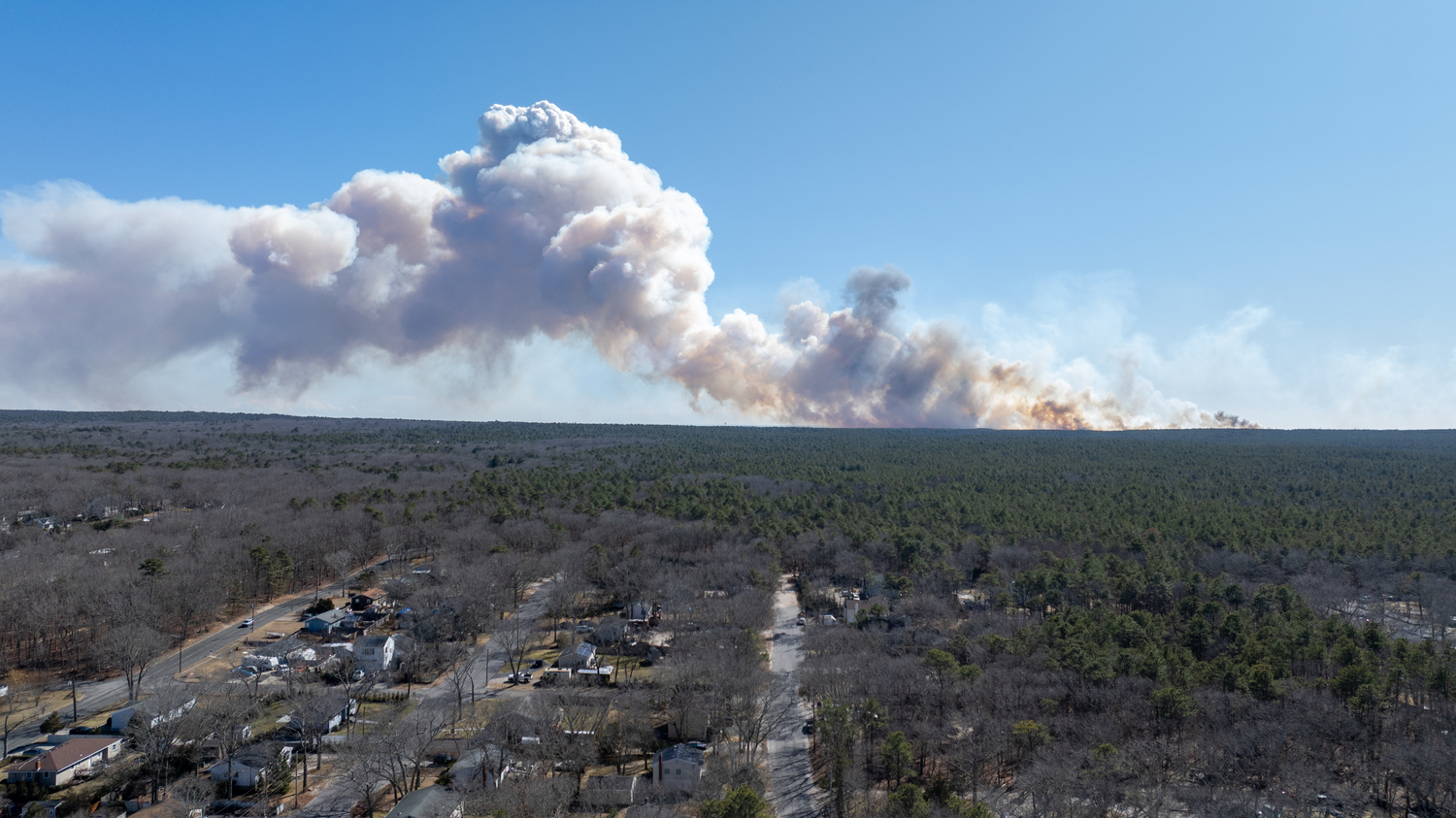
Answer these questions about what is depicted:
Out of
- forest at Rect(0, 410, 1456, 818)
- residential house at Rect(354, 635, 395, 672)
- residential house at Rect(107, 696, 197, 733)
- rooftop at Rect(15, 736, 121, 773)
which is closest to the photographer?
forest at Rect(0, 410, 1456, 818)

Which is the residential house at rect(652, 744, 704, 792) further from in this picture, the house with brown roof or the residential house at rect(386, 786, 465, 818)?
the house with brown roof

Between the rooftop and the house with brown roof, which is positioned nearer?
the house with brown roof

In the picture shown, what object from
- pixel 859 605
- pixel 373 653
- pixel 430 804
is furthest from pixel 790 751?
pixel 373 653

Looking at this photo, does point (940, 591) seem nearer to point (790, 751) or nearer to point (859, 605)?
point (859, 605)

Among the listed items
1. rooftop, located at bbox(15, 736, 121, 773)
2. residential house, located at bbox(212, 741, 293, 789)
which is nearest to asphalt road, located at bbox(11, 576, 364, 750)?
rooftop, located at bbox(15, 736, 121, 773)

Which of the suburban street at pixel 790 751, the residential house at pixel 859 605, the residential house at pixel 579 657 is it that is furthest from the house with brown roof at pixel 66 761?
the residential house at pixel 859 605

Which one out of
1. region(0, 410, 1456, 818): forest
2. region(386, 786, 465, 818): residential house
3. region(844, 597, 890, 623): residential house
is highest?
region(0, 410, 1456, 818): forest

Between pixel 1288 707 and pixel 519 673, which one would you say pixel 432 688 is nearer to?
pixel 519 673
